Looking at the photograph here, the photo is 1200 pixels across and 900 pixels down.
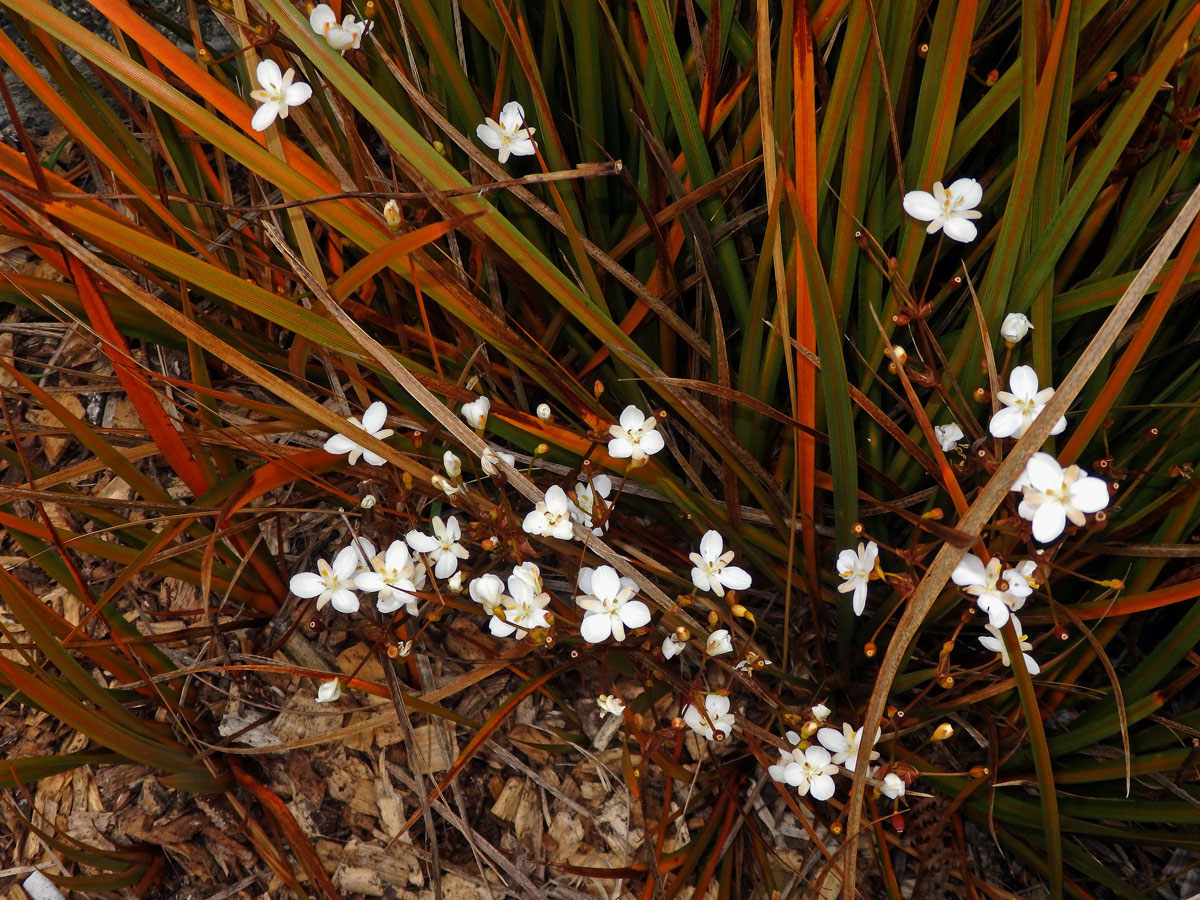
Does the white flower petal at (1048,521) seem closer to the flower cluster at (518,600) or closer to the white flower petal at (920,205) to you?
the white flower petal at (920,205)

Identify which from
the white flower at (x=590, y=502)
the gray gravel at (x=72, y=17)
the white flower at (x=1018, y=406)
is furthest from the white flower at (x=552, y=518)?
the gray gravel at (x=72, y=17)

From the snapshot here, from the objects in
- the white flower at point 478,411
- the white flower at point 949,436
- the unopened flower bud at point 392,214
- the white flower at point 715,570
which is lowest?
the white flower at point 715,570

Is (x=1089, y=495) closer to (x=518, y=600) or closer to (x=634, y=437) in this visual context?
(x=634, y=437)

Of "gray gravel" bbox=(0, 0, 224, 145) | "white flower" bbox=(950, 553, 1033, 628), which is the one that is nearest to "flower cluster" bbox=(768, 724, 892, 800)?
"white flower" bbox=(950, 553, 1033, 628)

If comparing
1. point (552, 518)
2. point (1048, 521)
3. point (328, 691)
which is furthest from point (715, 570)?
point (328, 691)

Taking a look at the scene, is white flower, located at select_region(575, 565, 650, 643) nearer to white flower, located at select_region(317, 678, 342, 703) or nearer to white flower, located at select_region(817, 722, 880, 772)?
white flower, located at select_region(817, 722, 880, 772)

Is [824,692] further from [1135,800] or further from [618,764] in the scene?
[1135,800]
